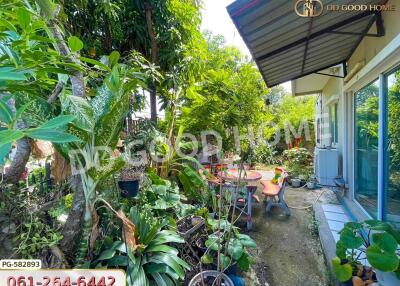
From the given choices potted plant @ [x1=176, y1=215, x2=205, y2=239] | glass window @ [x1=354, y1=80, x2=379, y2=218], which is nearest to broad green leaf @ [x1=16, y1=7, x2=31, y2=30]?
potted plant @ [x1=176, y1=215, x2=205, y2=239]

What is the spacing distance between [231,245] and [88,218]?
5.25ft

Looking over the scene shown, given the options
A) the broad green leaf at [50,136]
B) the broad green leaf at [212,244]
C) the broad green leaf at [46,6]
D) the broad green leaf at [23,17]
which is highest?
the broad green leaf at [46,6]

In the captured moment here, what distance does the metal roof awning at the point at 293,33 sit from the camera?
96.4 inches

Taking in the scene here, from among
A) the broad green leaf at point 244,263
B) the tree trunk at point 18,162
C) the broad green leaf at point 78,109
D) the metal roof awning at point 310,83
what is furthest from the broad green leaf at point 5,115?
the metal roof awning at point 310,83

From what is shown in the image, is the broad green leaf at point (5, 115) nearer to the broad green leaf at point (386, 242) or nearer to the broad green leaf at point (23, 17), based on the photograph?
the broad green leaf at point (23, 17)

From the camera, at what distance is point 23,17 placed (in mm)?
911

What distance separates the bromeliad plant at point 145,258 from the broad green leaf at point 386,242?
69.5 inches

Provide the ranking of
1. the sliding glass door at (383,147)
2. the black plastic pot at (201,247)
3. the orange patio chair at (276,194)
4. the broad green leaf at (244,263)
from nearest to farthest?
the broad green leaf at (244,263) → the sliding glass door at (383,147) → the black plastic pot at (201,247) → the orange patio chair at (276,194)

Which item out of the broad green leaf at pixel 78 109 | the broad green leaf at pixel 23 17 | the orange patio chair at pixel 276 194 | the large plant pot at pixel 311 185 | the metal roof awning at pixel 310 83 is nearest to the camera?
the broad green leaf at pixel 23 17

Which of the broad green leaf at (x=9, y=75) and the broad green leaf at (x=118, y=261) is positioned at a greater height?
the broad green leaf at (x=9, y=75)

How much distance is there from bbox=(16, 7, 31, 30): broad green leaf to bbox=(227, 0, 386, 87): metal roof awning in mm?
1801

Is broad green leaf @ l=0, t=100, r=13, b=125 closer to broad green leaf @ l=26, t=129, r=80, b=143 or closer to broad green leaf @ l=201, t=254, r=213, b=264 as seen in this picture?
broad green leaf @ l=26, t=129, r=80, b=143

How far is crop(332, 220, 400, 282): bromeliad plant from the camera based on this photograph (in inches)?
78.6

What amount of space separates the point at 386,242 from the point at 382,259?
0.15 metres
